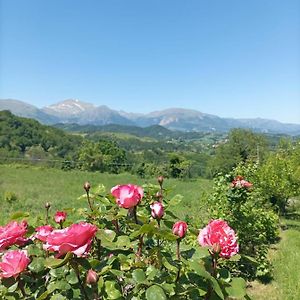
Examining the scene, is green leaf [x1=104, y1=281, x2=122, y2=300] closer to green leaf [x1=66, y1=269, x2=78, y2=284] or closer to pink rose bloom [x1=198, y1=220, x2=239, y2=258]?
green leaf [x1=66, y1=269, x2=78, y2=284]

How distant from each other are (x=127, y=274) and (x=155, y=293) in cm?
24

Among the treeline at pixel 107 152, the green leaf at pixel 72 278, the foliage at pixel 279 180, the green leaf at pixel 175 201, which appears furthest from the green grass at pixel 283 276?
the treeline at pixel 107 152

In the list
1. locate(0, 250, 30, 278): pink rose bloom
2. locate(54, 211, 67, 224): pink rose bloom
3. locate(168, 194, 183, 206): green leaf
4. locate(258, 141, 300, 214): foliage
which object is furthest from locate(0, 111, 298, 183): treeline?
locate(0, 250, 30, 278): pink rose bloom

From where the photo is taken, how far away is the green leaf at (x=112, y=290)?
117 cm

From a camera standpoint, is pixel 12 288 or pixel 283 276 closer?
pixel 12 288

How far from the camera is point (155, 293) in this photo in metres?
1.11

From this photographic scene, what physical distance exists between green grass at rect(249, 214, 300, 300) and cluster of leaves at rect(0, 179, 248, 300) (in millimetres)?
4329

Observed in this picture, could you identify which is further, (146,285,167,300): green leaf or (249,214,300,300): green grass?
(249,214,300,300): green grass

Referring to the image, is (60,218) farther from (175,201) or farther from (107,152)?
(107,152)

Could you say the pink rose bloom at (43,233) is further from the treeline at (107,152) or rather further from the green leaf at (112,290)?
the treeline at (107,152)

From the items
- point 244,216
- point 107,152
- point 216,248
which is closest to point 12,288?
point 216,248

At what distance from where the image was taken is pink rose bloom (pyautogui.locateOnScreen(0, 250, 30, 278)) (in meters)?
1.18

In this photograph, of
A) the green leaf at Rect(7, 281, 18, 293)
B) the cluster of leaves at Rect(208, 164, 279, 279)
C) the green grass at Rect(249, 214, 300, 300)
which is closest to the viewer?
the green leaf at Rect(7, 281, 18, 293)

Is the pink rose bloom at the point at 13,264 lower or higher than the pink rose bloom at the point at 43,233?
lower
